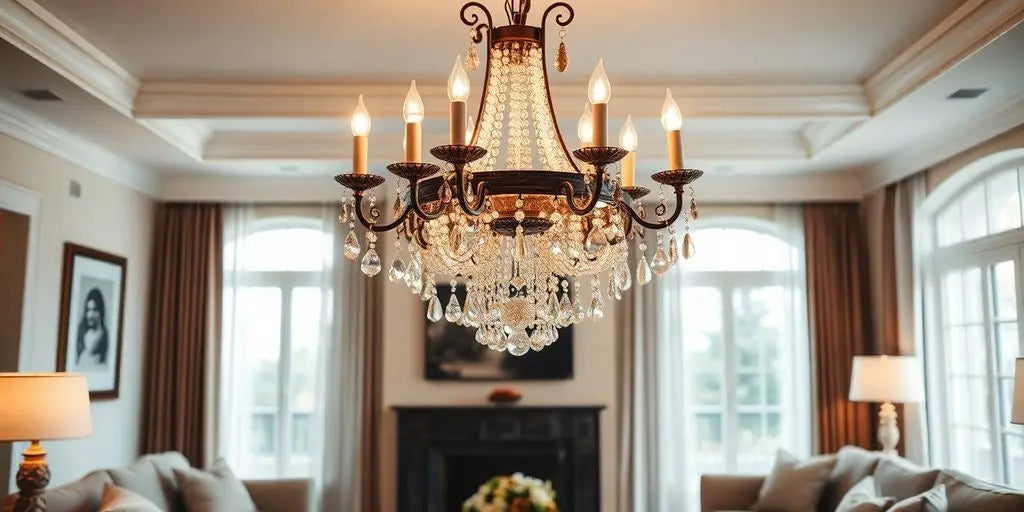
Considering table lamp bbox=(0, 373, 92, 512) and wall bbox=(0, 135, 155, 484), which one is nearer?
table lamp bbox=(0, 373, 92, 512)

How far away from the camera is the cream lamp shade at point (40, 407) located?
3.39 metres

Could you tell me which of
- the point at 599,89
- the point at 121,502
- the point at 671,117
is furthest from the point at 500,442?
the point at 599,89

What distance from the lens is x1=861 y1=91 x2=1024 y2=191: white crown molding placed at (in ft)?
14.8

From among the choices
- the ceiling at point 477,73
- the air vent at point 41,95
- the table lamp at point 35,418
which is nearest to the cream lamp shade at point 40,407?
the table lamp at point 35,418

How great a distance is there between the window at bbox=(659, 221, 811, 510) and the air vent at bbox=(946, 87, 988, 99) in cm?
218

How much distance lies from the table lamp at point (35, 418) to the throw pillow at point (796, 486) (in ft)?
11.8

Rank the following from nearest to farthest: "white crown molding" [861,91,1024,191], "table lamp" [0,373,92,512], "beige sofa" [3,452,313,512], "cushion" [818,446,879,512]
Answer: "table lamp" [0,373,92,512], "beige sofa" [3,452,313,512], "white crown molding" [861,91,1024,191], "cushion" [818,446,879,512]

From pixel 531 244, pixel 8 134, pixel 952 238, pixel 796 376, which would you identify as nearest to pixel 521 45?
pixel 531 244

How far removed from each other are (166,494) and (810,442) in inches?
167

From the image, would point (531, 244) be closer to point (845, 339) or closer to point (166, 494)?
point (166, 494)

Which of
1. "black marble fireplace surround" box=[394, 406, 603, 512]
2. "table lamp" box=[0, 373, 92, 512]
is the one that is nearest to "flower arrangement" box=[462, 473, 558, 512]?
"table lamp" box=[0, 373, 92, 512]

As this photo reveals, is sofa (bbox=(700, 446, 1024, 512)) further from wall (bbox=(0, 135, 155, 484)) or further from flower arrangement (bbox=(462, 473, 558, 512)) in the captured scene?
wall (bbox=(0, 135, 155, 484))

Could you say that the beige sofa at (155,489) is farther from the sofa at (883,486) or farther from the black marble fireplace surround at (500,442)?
the sofa at (883,486)

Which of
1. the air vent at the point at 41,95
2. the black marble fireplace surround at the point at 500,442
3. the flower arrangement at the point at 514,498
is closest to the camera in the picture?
the flower arrangement at the point at 514,498
